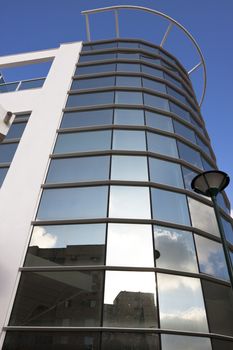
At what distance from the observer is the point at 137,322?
6984 mm

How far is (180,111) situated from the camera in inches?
554

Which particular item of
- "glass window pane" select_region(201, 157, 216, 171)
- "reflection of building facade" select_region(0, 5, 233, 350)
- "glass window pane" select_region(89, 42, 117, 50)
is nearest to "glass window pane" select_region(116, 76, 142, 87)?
"reflection of building facade" select_region(0, 5, 233, 350)

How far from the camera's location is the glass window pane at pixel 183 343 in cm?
675

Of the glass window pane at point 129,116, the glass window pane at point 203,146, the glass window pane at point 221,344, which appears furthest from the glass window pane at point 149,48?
the glass window pane at point 221,344

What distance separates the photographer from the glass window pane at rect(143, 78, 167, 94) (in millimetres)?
14305

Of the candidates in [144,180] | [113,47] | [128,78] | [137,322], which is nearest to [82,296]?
[137,322]

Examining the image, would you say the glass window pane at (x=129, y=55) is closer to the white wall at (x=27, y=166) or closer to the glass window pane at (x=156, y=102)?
the white wall at (x=27, y=166)

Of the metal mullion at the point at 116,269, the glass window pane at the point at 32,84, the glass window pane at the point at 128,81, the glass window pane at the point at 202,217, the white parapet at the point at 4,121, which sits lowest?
the metal mullion at the point at 116,269

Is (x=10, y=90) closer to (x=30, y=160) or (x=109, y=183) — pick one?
(x=30, y=160)

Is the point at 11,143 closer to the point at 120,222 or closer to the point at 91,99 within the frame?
the point at 91,99

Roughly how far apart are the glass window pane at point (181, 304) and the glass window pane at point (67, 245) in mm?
1769

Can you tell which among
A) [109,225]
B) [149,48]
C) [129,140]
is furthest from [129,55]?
[109,225]

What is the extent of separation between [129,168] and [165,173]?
4.11ft

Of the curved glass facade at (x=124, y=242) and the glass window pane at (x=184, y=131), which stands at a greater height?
the glass window pane at (x=184, y=131)
